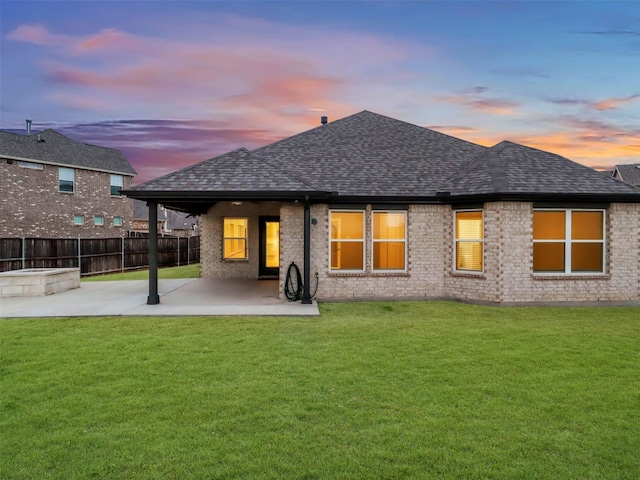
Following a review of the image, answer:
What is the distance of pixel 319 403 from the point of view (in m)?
4.08

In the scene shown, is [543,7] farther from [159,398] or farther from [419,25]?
[159,398]

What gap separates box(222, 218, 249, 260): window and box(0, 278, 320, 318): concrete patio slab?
83.0 inches

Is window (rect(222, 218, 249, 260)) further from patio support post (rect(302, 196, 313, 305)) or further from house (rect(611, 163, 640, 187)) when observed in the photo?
house (rect(611, 163, 640, 187))

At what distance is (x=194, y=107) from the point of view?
21.4m

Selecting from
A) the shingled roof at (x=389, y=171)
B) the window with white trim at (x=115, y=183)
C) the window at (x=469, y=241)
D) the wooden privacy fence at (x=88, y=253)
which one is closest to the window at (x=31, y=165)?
the window with white trim at (x=115, y=183)

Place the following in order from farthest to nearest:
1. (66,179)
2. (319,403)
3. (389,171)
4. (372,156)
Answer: (66,179) < (372,156) < (389,171) < (319,403)

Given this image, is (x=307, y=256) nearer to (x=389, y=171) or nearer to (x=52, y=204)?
(x=389, y=171)

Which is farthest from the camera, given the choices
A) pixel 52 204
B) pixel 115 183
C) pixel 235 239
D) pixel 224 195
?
pixel 115 183

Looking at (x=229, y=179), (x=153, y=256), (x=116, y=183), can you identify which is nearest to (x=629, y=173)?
(x=229, y=179)

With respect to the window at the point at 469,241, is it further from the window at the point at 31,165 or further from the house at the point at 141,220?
the house at the point at 141,220

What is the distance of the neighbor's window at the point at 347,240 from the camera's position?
1106 cm

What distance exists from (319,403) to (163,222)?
1560 inches

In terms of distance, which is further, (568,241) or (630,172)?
(630,172)

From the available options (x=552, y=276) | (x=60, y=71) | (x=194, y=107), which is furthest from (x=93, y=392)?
(x=194, y=107)
